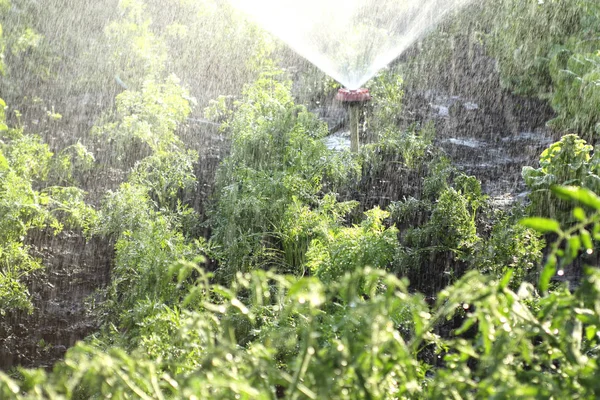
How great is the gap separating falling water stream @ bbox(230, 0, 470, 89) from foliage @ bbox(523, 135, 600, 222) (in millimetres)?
2573

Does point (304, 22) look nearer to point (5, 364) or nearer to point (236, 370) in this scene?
point (5, 364)

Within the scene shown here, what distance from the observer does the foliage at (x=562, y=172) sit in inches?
158

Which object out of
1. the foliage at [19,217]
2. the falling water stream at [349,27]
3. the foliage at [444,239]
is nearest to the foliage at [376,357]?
the foliage at [444,239]

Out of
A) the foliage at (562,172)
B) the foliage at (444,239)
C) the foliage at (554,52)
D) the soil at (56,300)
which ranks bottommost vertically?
the soil at (56,300)

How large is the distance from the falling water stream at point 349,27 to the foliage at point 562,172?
8.44 ft

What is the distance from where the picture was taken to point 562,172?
4.12 m

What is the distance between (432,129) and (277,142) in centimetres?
178

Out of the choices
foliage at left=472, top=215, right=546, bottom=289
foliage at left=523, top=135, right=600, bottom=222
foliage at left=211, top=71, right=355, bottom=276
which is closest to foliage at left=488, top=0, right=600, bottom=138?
foliage at left=523, top=135, right=600, bottom=222

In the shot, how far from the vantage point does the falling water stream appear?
6.86 m

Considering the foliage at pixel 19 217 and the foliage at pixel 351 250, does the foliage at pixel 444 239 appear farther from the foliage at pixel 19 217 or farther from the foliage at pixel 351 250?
the foliage at pixel 19 217

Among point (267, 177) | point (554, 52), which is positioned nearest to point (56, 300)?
point (267, 177)

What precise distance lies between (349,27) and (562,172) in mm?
4287

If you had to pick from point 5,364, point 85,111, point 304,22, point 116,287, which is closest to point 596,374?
point 116,287

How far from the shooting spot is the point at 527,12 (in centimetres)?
688
